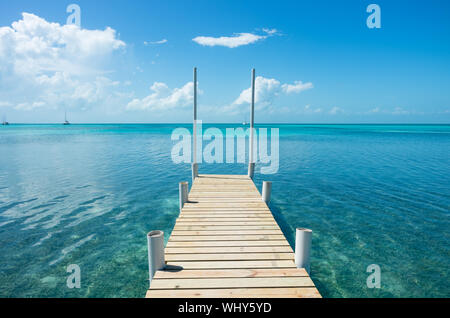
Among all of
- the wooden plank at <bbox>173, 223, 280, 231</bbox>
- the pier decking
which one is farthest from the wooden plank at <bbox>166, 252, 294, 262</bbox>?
the wooden plank at <bbox>173, 223, 280, 231</bbox>

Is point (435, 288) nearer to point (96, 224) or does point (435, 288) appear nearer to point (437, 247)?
point (437, 247)

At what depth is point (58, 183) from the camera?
49.5 ft

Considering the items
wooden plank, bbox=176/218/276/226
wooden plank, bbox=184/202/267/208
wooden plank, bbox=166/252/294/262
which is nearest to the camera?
wooden plank, bbox=166/252/294/262

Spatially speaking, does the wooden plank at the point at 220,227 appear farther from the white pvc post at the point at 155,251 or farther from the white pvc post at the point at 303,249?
the white pvc post at the point at 155,251

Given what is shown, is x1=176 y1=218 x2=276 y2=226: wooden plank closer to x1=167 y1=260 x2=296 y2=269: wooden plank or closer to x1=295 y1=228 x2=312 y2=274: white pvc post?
x1=167 y1=260 x2=296 y2=269: wooden plank

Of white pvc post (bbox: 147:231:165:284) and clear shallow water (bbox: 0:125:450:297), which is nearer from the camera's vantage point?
white pvc post (bbox: 147:231:165:284)

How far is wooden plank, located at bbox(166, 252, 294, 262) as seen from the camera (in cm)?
513

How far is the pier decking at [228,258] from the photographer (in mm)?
4160

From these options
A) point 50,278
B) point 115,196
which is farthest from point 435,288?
point 115,196

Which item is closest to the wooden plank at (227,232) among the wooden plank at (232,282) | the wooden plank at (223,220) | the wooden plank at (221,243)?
the wooden plank at (221,243)

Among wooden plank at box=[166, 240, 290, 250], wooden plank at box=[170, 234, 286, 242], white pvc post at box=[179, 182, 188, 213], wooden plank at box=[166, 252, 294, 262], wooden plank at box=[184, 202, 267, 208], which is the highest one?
white pvc post at box=[179, 182, 188, 213]

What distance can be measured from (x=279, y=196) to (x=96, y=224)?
9.38m

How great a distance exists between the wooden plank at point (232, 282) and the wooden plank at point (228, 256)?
A: 71 cm
